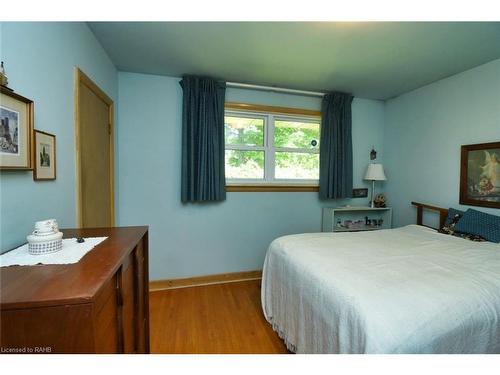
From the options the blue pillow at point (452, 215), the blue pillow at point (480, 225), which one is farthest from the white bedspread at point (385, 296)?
the blue pillow at point (452, 215)

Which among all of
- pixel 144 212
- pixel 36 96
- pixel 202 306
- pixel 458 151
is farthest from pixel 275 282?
pixel 458 151

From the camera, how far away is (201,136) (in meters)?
2.44

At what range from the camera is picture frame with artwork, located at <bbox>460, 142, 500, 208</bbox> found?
6.63ft

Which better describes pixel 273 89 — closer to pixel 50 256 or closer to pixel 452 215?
pixel 452 215

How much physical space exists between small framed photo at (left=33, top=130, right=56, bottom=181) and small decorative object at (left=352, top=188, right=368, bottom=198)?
3176mm

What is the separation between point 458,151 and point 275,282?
7.76 ft

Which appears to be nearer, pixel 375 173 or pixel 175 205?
pixel 175 205

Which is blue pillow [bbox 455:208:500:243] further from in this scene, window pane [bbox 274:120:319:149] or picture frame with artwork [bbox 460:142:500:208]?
window pane [bbox 274:120:319:149]

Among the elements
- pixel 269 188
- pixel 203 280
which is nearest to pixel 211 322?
pixel 203 280

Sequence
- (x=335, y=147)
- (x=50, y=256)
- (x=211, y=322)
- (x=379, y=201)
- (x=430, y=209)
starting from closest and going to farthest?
1. (x=50, y=256)
2. (x=211, y=322)
3. (x=430, y=209)
4. (x=335, y=147)
5. (x=379, y=201)

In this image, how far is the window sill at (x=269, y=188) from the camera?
8.84ft

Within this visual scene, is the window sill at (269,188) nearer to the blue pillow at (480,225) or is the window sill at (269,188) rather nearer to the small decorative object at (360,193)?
the small decorative object at (360,193)

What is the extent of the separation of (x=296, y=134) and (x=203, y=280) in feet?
7.20
